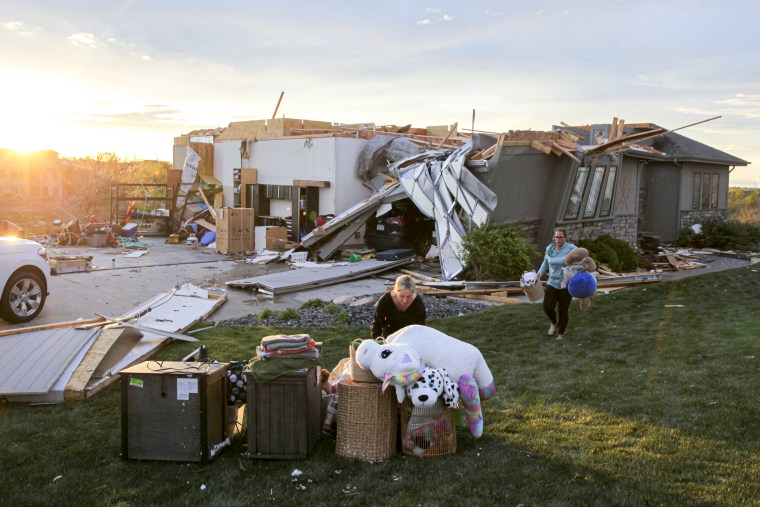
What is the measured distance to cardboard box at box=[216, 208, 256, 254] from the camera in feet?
69.3

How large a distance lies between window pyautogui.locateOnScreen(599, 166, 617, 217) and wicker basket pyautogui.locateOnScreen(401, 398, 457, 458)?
631 inches

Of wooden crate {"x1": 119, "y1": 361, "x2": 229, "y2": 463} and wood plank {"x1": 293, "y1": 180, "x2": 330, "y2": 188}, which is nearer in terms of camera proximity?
wooden crate {"x1": 119, "y1": 361, "x2": 229, "y2": 463}

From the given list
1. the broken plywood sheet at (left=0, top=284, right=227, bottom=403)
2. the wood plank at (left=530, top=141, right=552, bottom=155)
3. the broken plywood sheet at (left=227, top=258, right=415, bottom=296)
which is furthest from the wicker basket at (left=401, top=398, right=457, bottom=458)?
the wood plank at (left=530, top=141, right=552, bottom=155)

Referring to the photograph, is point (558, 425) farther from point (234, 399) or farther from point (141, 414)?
point (141, 414)

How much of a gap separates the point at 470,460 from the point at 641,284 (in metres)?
11.8

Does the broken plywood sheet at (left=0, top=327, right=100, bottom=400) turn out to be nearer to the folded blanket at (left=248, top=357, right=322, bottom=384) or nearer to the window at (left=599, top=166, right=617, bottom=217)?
the folded blanket at (left=248, top=357, right=322, bottom=384)

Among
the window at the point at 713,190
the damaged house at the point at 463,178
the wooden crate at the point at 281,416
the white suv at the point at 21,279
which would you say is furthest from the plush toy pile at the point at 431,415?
the window at the point at 713,190

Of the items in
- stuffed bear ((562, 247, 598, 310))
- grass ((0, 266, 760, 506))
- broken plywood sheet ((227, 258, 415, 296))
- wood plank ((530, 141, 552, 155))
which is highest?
wood plank ((530, 141, 552, 155))

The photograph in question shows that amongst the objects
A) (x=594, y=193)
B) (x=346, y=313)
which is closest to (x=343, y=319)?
(x=346, y=313)

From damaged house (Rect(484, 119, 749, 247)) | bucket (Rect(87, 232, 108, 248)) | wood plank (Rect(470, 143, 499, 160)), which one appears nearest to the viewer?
wood plank (Rect(470, 143, 499, 160))

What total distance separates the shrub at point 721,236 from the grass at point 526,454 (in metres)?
17.9

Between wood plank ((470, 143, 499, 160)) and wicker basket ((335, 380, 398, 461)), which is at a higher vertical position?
wood plank ((470, 143, 499, 160))

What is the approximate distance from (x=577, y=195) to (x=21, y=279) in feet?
45.4

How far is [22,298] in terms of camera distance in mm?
10891
